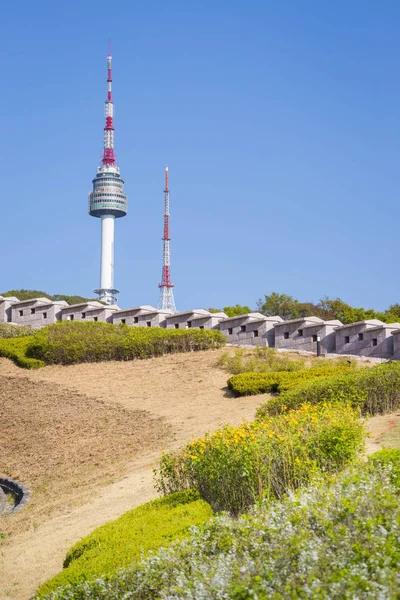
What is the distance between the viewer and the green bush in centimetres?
822

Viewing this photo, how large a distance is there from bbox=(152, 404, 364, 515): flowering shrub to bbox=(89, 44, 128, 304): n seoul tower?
99489 millimetres

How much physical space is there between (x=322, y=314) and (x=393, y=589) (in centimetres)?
4993

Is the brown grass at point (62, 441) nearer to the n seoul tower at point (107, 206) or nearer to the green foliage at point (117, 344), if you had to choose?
the green foliage at point (117, 344)

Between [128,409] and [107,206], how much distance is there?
93.5 m

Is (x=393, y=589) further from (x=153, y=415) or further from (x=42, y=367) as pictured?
Result: (x=42, y=367)

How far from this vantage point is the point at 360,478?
816 centimetres

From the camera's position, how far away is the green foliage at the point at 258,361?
980 inches

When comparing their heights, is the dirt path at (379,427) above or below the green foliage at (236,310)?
below

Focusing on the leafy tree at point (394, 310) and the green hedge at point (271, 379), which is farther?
the leafy tree at point (394, 310)

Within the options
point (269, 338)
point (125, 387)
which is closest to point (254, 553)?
point (125, 387)

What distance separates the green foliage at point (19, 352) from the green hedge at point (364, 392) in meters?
13.8

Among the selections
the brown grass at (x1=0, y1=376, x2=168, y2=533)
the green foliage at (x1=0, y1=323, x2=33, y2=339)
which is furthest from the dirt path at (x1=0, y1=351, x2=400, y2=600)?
the green foliage at (x1=0, y1=323, x2=33, y2=339)

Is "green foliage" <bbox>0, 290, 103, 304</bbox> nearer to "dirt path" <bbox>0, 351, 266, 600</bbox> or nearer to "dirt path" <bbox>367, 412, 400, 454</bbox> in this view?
"dirt path" <bbox>0, 351, 266, 600</bbox>

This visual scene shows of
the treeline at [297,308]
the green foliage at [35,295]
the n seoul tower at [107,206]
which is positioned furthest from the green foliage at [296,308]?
the n seoul tower at [107,206]
